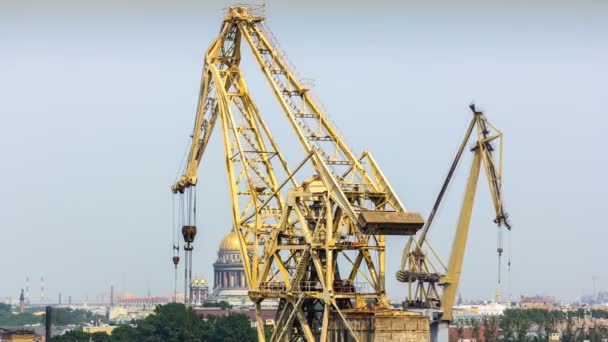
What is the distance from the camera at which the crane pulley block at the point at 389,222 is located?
10412 cm

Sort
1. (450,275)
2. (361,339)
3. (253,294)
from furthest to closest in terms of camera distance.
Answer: (450,275) < (253,294) < (361,339)

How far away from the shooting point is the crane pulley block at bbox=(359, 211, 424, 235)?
104 metres

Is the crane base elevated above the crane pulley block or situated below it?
below

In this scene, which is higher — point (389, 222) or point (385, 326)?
point (389, 222)

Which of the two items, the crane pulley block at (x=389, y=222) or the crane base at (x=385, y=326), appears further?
the crane base at (x=385, y=326)

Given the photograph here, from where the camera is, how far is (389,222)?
343ft

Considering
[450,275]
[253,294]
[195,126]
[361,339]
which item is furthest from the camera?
[450,275]

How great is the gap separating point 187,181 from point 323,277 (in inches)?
880

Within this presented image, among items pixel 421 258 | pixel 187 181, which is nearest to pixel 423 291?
pixel 421 258

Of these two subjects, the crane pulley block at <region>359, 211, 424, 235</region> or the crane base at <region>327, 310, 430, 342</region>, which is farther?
the crane base at <region>327, 310, 430, 342</region>

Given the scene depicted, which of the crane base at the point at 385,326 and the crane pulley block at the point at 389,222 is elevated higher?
the crane pulley block at the point at 389,222

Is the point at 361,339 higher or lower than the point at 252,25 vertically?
lower

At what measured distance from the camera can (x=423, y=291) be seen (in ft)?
435

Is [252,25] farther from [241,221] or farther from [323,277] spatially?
[323,277]
